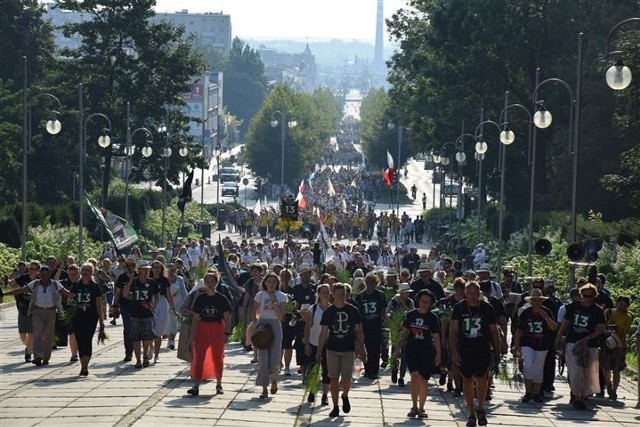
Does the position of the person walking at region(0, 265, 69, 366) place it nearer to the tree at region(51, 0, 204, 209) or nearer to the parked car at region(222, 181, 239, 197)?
the tree at region(51, 0, 204, 209)

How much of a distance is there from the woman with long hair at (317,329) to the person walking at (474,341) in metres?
1.75

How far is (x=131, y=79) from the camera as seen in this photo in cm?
7694

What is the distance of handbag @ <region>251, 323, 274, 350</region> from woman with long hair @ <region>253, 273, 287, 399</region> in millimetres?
67

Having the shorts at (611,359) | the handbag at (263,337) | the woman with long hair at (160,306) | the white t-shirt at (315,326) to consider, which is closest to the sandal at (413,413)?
the white t-shirt at (315,326)

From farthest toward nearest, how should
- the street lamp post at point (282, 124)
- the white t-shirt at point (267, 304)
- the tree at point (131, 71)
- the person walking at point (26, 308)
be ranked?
the street lamp post at point (282, 124) < the tree at point (131, 71) < the person walking at point (26, 308) < the white t-shirt at point (267, 304)

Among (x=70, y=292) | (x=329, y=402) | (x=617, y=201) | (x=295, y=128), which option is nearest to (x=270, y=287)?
(x=329, y=402)

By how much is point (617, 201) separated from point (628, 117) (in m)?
17.7

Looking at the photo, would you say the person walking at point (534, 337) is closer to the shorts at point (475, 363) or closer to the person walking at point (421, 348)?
the person walking at point (421, 348)

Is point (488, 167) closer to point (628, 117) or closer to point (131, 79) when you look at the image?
point (131, 79)

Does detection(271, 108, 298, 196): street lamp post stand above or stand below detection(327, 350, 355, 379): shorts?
above

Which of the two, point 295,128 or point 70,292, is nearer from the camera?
point 70,292

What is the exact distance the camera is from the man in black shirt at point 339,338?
732 inches

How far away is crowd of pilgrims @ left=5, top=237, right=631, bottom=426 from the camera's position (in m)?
18.6

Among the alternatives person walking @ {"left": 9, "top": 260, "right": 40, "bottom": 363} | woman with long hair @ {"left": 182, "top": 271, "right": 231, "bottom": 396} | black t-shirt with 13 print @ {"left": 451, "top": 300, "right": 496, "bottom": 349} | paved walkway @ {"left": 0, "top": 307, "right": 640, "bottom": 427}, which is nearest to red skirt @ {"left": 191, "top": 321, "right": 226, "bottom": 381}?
woman with long hair @ {"left": 182, "top": 271, "right": 231, "bottom": 396}
